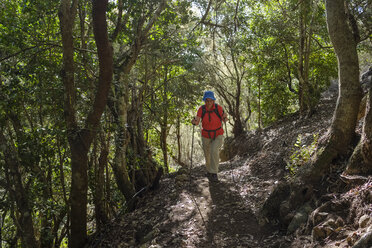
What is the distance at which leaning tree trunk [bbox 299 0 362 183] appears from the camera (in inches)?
165

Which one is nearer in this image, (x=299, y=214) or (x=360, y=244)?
(x=360, y=244)

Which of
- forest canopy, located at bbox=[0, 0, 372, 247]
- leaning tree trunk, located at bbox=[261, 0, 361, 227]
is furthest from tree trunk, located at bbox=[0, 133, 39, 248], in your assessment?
leaning tree trunk, located at bbox=[261, 0, 361, 227]

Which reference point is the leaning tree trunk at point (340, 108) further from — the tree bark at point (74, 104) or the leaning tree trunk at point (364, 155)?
the tree bark at point (74, 104)

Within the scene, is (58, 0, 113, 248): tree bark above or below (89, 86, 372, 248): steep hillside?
above

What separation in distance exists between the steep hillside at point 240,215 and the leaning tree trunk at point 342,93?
0.62 ft

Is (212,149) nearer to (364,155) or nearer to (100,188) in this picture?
(100,188)

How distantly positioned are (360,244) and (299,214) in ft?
4.85

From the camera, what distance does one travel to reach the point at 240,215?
526 centimetres

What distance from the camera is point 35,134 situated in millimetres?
5352

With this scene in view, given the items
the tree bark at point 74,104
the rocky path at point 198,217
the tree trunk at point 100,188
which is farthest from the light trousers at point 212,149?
the tree bark at point 74,104

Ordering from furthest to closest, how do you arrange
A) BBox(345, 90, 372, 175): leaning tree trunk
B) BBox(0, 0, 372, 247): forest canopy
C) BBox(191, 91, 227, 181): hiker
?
BBox(191, 91, 227, 181): hiker < BBox(0, 0, 372, 247): forest canopy < BBox(345, 90, 372, 175): leaning tree trunk

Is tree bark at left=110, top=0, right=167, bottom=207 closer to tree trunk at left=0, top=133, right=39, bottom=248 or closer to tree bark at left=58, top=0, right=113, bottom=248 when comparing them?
tree bark at left=58, top=0, right=113, bottom=248

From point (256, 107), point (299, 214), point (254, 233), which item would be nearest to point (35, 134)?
point (254, 233)

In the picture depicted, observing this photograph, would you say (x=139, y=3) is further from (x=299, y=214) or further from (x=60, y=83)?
(x=299, y=214)
